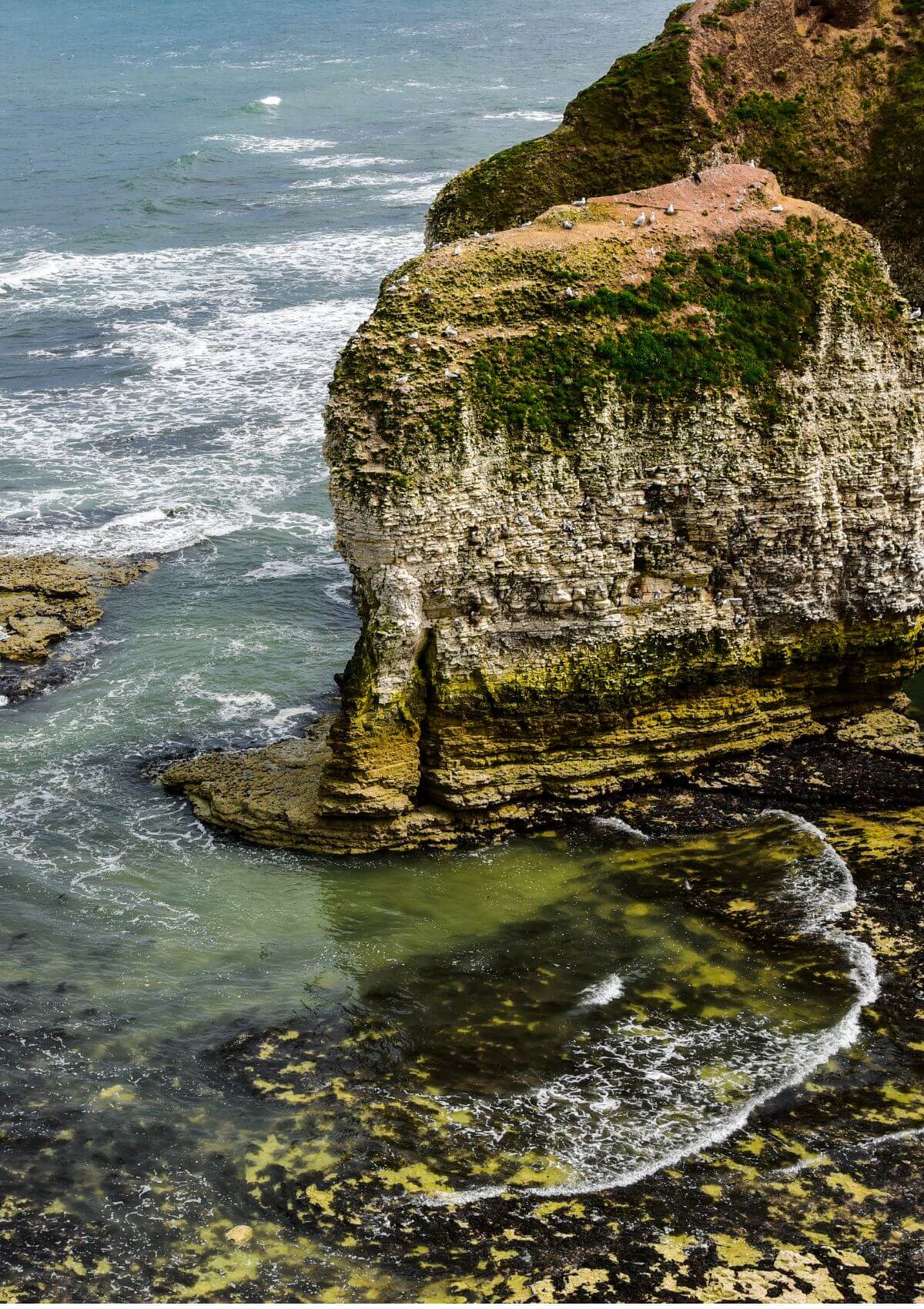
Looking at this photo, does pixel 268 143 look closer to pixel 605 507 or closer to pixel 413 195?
pixel 413 195

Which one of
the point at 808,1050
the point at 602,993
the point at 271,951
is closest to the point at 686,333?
the point at 602,993

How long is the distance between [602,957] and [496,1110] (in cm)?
383

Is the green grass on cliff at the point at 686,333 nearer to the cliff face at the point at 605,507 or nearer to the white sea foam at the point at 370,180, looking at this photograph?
the cliff face at the point at 605,507

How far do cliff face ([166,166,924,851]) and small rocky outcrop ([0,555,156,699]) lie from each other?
7773mm

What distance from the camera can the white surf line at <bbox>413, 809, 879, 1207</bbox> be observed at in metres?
17.8

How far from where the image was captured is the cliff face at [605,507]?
23.4 meters

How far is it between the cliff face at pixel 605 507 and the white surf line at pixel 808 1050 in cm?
364

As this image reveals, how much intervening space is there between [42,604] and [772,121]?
20420 mm

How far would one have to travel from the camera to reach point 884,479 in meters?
25.8

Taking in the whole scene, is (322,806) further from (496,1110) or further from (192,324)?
(192,324)

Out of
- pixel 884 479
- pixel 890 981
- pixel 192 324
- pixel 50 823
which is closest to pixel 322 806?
pixel 50 823

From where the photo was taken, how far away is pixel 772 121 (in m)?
30.6

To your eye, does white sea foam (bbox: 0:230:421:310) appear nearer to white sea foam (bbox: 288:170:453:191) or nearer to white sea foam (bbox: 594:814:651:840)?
white sea foam (bbox: 288:170:453:191)

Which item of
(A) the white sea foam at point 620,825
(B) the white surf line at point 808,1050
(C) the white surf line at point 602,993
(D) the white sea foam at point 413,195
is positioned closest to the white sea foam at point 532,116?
(D) the white sea foam at point 413,195
